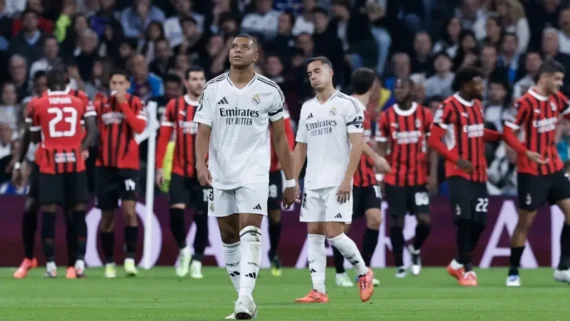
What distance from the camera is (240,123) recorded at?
11.2 metres

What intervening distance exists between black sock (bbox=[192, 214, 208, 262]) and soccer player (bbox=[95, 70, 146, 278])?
793 millimetres

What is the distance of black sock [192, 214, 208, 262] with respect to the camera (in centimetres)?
1783

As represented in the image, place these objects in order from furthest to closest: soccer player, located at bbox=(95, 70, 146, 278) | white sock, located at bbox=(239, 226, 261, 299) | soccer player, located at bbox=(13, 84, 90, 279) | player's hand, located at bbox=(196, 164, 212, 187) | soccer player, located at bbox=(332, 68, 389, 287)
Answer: soccer player, located at bbox=(95, 70, 146, 278) < soccer player, located at bbox=(13, 84, 90, 279) < soccer player, located at bbox=(332, 68, 389, 287) < player's hand, located at bbox=(196, 164, 212, 187) < white sock, located at bbox=(239, 226, 261, 299)

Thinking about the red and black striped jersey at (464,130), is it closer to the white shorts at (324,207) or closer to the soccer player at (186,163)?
the soccer player at (186,163)

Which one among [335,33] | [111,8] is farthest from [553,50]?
[111,8]

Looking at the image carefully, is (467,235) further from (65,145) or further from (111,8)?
(111,8)

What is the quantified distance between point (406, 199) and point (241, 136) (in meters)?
7.39

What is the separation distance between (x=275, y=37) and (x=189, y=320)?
1402 centimetres

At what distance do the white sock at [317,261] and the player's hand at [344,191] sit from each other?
519mm

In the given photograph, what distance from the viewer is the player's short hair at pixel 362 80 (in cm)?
1558

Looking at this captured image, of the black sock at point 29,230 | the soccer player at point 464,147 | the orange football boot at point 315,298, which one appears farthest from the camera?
the black sock at point 29,230

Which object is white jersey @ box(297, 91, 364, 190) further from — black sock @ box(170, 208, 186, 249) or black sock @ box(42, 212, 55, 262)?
black sock @ box(42, 212, 55, 262)

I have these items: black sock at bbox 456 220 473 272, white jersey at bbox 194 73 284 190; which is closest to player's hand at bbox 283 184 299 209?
white jersey at bbox 194 73 284 190

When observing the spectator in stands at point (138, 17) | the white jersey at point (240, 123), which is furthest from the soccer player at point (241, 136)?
the spectator in stands at point (138, 17)
